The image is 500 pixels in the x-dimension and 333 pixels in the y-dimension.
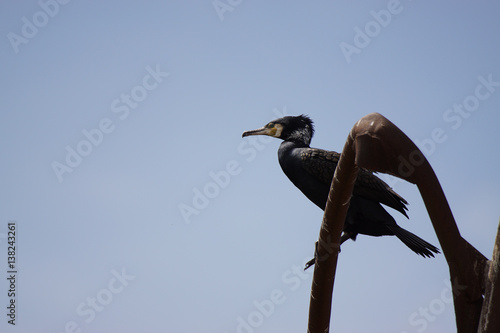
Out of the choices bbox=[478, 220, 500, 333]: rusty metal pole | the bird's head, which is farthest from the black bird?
bbox=[478, 220, 500, 333]: rusty metal pole

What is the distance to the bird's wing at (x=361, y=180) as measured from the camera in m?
5.21

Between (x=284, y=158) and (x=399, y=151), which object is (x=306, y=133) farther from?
(x=399, y=151)

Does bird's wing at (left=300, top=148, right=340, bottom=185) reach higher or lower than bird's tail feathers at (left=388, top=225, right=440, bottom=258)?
higher

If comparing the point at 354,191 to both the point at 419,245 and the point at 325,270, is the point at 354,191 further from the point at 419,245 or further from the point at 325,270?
the point at 325,270

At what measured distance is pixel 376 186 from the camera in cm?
526

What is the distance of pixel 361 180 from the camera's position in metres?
5.30

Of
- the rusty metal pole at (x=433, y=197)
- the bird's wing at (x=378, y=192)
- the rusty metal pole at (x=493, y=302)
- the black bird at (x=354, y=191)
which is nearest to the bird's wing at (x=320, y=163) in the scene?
the black bird at (x=354, y=191)

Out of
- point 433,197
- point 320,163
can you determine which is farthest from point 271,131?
point 433,197

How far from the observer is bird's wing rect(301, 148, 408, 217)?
521cm

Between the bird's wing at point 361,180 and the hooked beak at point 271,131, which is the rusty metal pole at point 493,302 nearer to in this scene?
the bird's wing at point 361,180

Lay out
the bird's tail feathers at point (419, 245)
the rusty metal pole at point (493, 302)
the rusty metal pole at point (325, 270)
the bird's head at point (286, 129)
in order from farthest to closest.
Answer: the bird's head at point (286, 129) → the bird's tail feathers at point (419, 245) → the rusty metal pole at point (325, 270) → the rusty metal pole at point (493, 302)

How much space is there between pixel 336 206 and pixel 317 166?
299 cm

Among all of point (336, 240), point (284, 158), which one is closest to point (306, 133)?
point (284, 158)

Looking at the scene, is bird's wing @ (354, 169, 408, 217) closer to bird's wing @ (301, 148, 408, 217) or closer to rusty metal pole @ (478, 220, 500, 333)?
bird's wing @ (301, 148, 408, 217)
